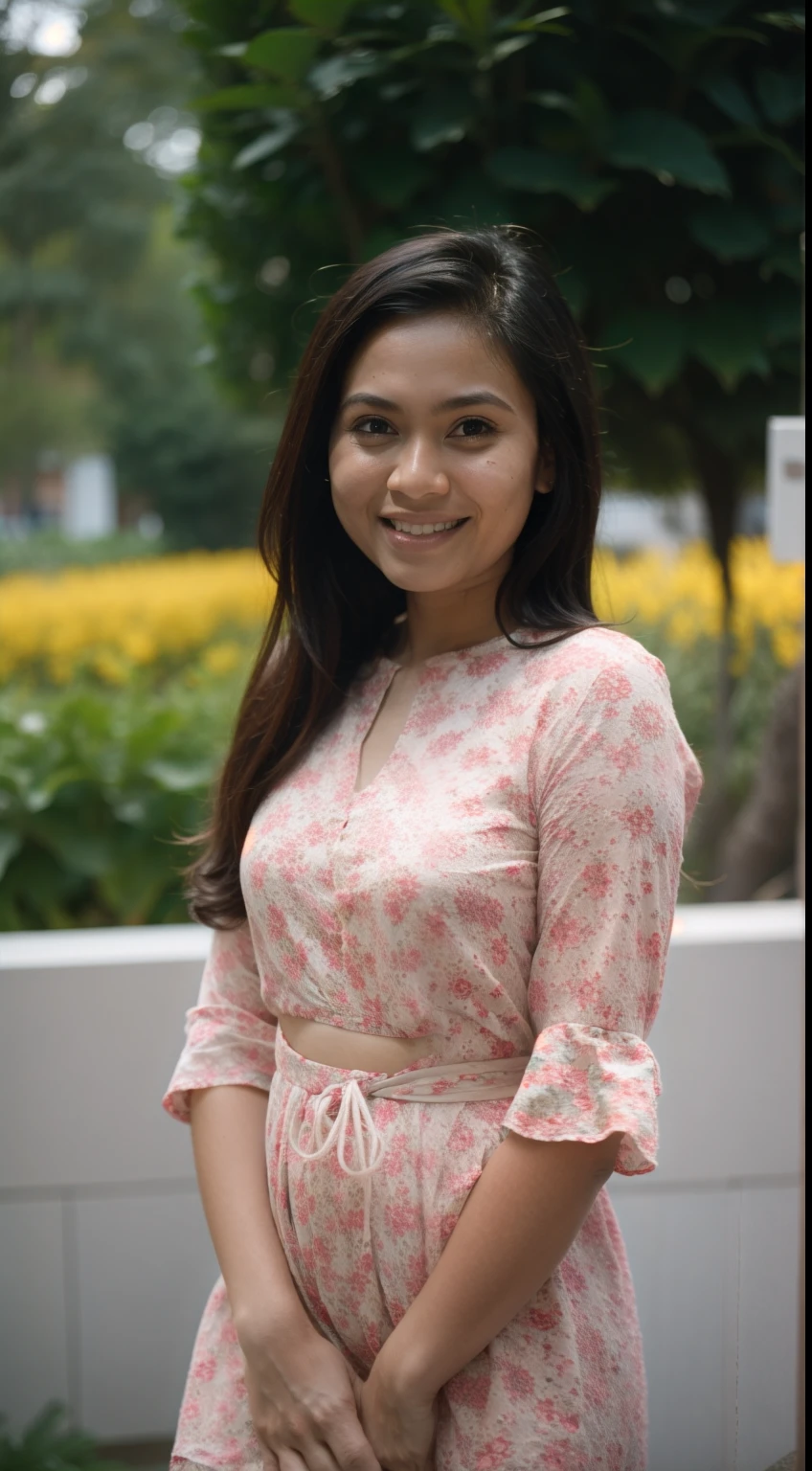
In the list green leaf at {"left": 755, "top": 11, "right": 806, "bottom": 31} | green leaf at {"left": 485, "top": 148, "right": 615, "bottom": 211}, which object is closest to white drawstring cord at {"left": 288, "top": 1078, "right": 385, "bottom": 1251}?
green leaf at {"left": 485, "top": 148, "right": 615, "bottom": 211}

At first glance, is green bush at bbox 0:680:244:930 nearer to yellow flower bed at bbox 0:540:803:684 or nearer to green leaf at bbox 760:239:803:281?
yellow flower bed at bbox 0:540:803:684

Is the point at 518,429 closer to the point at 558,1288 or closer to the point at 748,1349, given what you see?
the point at 558,1288

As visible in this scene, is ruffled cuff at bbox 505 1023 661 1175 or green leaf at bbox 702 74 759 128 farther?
green leaf at bbox 702 74 759 128

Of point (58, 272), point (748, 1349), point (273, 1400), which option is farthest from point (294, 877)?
point (58, 272)

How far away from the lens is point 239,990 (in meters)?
1.26

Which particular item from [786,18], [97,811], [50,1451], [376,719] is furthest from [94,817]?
[786,18]

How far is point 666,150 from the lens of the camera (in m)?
1.67

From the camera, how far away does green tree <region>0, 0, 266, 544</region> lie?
108 inches

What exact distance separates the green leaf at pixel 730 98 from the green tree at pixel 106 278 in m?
0.96

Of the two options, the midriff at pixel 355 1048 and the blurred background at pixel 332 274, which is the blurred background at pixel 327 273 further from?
the midriff at pixel 355 1048

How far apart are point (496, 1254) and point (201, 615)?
235 cm

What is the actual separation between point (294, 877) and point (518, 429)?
0.41 meters

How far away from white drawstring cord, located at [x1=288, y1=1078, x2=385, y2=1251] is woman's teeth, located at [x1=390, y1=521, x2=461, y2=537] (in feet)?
1.46

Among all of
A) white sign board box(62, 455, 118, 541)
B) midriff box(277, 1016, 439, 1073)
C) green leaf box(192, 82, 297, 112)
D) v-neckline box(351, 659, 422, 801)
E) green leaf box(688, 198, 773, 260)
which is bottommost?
white sign board box(62, 455, 118, 541)
